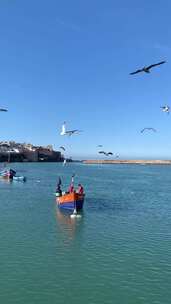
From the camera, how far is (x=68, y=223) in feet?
118

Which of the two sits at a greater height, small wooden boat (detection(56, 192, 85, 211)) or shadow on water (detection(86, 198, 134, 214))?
small wooden boat (detection(56, 192, 85, 211))

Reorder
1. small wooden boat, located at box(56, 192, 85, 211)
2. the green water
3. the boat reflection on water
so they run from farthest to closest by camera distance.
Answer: small wooden boat, located at box(56, 192, 85, 211) → the boat reflection on water → the green water

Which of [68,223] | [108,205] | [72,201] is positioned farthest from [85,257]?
[108,205]

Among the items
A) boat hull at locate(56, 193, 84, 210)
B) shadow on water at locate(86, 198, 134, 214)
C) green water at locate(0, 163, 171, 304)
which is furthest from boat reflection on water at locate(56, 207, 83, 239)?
shadow on water at locate(86, 198, 134, 214)

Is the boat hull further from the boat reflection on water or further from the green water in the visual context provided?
the green water

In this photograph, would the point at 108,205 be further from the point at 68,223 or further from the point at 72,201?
the point at 68,223

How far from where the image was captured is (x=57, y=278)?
2134 cm

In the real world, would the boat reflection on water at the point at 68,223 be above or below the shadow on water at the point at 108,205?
below

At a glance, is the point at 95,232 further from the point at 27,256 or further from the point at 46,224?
the point at 27,256

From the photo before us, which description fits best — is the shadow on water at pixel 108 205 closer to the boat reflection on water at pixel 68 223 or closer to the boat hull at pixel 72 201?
the boat hull at pixel 72 201

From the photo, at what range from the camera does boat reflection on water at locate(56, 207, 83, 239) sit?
3216 centimetres

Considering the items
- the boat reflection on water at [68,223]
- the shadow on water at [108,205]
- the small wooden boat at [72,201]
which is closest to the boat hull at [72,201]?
the small wooden boat at [72,201]

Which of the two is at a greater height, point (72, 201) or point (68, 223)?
point (72, 201)

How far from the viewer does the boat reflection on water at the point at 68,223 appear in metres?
32.2
